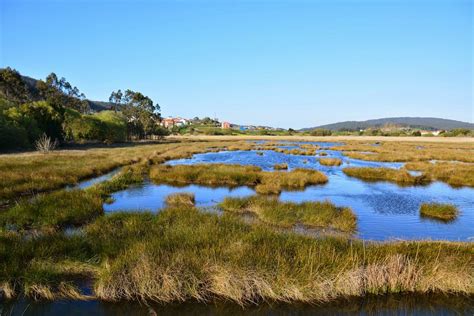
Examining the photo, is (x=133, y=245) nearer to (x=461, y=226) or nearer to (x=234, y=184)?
(x=461, y=226)

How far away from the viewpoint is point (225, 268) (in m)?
7.91

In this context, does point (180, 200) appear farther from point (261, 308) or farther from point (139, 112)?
point (139, 112)

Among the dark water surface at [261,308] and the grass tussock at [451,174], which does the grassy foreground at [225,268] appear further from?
the grass tussock at [451,174]

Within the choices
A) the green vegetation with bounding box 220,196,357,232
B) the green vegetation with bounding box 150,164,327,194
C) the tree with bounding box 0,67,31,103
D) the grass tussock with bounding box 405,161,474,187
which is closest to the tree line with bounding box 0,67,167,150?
the tree with bounding box 0,67,31,103

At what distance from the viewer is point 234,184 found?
2505 cm

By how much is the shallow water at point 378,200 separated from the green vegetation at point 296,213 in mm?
814

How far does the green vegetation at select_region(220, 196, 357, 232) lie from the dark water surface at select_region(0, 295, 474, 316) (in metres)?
5.32

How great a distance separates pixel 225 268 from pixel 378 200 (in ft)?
48.6

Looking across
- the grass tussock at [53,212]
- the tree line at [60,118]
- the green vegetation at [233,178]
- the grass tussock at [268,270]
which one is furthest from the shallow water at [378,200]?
the tree line at [60,118]

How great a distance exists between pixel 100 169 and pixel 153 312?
80.9 feet

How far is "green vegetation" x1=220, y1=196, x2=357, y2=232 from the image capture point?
13495mm

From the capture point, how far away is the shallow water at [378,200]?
13.6 metres

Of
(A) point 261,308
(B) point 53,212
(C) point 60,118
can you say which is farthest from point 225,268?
(C) point 60,118

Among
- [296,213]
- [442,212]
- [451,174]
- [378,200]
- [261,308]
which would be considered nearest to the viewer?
[261,308]
